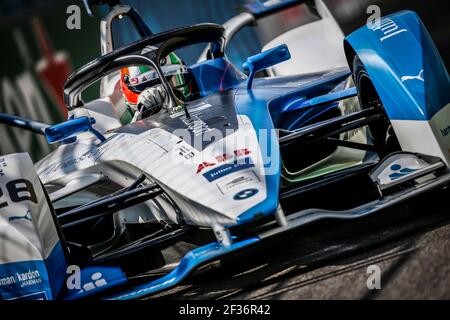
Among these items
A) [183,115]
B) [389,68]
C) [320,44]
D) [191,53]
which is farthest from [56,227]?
[191,53]

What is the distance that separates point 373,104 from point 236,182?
1211mm

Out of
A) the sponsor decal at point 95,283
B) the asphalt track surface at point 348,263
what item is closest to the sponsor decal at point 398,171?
the asphalt track surface at point 348,263

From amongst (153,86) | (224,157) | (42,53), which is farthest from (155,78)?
(42,53)

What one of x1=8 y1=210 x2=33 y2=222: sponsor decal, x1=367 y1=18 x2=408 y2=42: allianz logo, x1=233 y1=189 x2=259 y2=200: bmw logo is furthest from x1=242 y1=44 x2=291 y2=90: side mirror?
x1=8 y1=210 x2=33 y2=222: sponsor decal

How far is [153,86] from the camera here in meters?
5.16

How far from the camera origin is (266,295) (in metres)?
3.42

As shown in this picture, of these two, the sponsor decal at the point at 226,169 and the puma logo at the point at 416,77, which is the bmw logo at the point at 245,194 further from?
the puma logo at the point at 416,77

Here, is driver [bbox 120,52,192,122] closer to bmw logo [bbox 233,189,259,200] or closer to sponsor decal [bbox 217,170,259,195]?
sponsor decal [bbox 217,170,259,195]

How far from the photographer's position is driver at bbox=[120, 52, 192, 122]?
16.5 feet

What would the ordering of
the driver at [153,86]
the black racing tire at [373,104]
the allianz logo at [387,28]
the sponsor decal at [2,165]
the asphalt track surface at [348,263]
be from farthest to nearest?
the driver at [153,86] → the black racing tire at [373,104] → the allianz logo at [387,28] → the sponsor decal at [2,165] → the asphalt track surface at [348,263]

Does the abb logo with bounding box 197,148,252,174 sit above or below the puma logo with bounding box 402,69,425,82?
below

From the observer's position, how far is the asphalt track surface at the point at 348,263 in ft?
9.90

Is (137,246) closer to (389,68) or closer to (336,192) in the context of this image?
(336,192)

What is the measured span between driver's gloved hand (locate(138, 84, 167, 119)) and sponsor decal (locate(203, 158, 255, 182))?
1450 millimetres
